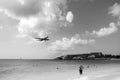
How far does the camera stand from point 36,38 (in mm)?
14461

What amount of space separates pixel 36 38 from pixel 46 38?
3.58 ft

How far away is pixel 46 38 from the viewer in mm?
14609
